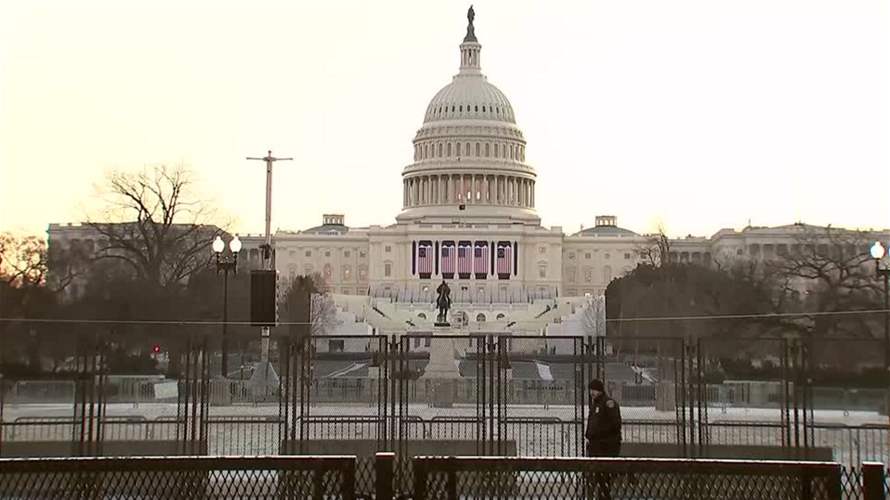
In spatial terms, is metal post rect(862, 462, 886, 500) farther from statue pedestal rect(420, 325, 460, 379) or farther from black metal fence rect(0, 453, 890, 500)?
statue pedestal rect(420, 325, 460, 379)

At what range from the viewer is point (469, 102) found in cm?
15700

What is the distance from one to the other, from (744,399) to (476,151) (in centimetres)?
12223

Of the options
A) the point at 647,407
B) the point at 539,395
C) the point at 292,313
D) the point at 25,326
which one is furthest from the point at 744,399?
the point at 292,313

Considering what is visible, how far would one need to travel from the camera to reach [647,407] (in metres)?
37.3

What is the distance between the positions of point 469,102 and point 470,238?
1964 centimetres

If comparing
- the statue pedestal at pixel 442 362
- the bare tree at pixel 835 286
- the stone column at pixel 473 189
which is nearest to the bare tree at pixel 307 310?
the statue pedestal at pixel 442 362

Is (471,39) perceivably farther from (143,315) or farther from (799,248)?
(143,315)

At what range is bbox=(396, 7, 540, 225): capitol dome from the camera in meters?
154

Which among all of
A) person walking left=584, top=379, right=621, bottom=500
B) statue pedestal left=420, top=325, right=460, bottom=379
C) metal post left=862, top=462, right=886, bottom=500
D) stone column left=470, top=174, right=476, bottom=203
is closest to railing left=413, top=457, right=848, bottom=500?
metal post left=862, top=462, right=886, bottom=500

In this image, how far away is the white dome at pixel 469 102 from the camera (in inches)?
6166

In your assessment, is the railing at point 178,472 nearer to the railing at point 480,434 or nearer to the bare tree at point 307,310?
the railing at point 480,434

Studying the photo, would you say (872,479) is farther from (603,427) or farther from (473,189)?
(473,189)

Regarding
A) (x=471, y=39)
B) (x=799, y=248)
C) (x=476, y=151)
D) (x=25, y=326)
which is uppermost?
(x=471, y=39)

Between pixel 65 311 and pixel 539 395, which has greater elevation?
pixel 65 311
